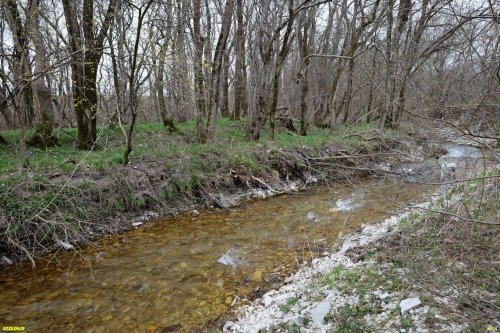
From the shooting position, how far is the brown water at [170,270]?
3.86 meters

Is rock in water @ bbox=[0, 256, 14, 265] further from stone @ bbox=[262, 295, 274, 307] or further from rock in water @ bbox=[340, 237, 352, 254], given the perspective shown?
rock in water @ bbox=[340, 237, 352, 254]

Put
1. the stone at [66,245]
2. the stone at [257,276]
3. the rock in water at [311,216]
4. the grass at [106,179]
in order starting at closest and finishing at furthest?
the stone at [257,276]
the grass at [106,179]
the stone at [66,245]
the rock in water at [311,216]

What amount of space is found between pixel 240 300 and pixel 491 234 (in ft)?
9.93

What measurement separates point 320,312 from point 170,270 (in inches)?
103

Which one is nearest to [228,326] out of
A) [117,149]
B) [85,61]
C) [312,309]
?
[312,309]

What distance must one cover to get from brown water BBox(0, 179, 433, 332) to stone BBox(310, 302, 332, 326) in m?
1.20

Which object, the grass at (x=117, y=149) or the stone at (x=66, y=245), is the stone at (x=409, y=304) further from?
the stone at (x=66, y=245)

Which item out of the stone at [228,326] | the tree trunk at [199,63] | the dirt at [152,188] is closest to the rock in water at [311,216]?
the dirt at [152,188]

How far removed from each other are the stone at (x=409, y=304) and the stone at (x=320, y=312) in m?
0.65

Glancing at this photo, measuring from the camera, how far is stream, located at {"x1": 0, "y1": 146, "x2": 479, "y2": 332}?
12.6 ft

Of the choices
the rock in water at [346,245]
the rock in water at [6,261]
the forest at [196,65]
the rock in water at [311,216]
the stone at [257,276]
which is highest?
the forest at [196,65]

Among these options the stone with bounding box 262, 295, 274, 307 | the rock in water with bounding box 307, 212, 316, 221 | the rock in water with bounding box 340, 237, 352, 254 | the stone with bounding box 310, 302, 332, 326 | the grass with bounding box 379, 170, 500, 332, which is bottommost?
the stone with bounding box 262, 295, 274, 307

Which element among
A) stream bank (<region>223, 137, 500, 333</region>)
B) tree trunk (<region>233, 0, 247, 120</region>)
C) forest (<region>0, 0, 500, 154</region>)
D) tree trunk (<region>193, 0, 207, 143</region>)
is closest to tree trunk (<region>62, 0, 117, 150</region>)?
forest (<region>0, 0, 500, 154</region>)

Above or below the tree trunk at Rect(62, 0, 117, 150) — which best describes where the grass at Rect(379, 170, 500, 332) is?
below
